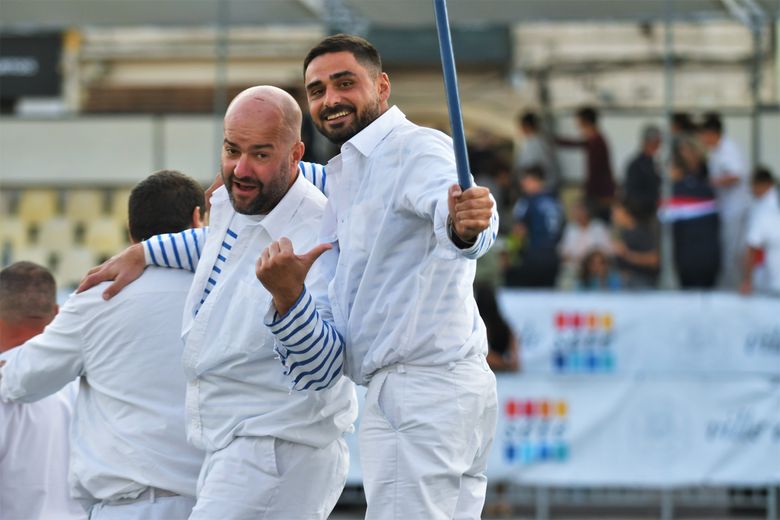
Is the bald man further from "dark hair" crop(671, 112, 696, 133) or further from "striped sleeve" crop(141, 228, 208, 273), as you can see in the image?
"dark hair" crop(671, 112, 696, 133)

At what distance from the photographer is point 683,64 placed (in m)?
20.8

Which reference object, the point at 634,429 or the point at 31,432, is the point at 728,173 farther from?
the point at 31,432

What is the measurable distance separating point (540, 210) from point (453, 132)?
30.5ft

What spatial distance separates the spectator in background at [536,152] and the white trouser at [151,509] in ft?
30.9

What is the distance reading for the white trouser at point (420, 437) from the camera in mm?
4391

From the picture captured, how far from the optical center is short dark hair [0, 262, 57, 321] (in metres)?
5.84

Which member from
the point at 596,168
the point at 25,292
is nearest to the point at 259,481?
the point at 25,292

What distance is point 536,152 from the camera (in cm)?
1500

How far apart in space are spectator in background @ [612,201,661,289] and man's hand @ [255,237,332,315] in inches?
356

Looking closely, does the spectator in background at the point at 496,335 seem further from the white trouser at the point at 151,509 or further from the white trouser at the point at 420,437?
the white trouser at the point at 420,437

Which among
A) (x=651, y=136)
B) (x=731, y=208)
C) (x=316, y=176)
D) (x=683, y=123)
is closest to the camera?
(x=316, y=176)

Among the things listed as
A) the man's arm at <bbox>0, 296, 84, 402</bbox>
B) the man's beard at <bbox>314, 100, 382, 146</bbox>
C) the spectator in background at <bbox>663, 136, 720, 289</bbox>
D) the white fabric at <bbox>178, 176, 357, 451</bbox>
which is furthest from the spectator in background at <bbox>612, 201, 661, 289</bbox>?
the man's beard at <bbox>314, 100, 382, 146</bbox>

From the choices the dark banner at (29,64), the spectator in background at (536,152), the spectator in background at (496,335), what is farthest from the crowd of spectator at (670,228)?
the dark banner at (29,64)

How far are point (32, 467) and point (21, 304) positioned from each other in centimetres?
61
